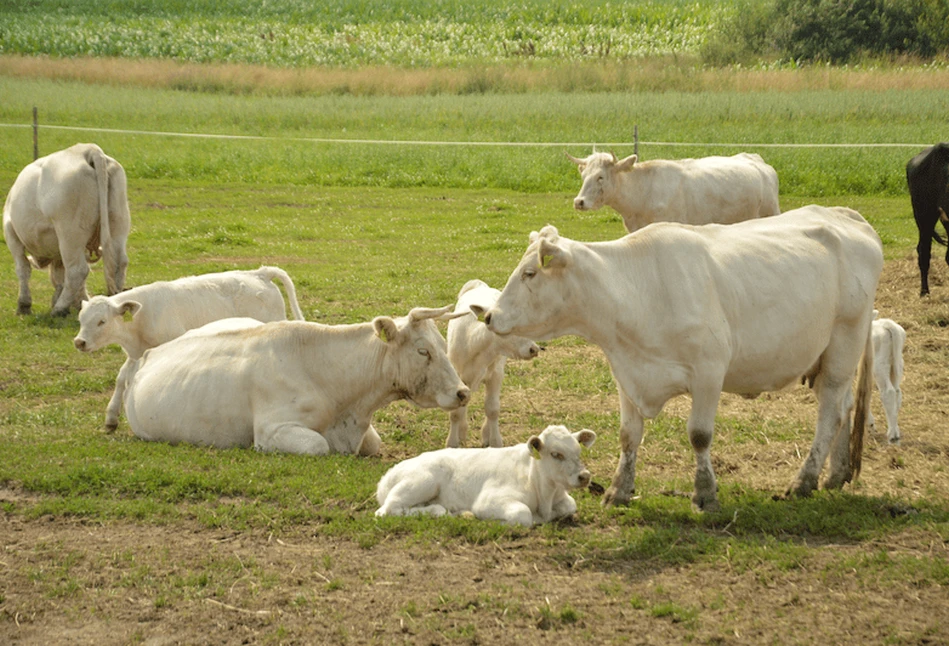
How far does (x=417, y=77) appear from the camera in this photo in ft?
139

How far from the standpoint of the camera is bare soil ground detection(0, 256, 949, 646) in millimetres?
5535

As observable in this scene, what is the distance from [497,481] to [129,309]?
4776 millimetres

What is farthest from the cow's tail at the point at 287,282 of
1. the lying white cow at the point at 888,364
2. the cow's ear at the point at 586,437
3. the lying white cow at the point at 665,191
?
the lying white cow at the point at 888,364

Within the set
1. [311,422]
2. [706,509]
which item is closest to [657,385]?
[706,509]

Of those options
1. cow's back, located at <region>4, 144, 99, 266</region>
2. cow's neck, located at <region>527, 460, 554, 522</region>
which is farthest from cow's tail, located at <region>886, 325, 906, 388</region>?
cow's back, located at <region>4, 144, 99, 266</region>

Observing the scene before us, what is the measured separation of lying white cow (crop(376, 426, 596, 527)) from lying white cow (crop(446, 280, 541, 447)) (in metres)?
1.53

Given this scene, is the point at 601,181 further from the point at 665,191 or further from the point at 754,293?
the point at 754,293

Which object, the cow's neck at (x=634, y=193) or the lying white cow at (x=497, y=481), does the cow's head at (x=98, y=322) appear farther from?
the cow's neck at (x=634, y=193)

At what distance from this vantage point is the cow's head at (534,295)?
22.9 feet

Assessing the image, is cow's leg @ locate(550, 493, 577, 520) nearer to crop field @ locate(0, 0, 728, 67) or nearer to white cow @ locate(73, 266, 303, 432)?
white cow @ locate(73, 266, 303, 432)

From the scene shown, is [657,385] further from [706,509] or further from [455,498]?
[455,498]

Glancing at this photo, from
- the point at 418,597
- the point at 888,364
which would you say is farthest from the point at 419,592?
the point at 888,364

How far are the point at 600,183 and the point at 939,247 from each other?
23.7 ft

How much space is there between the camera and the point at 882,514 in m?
7.16
